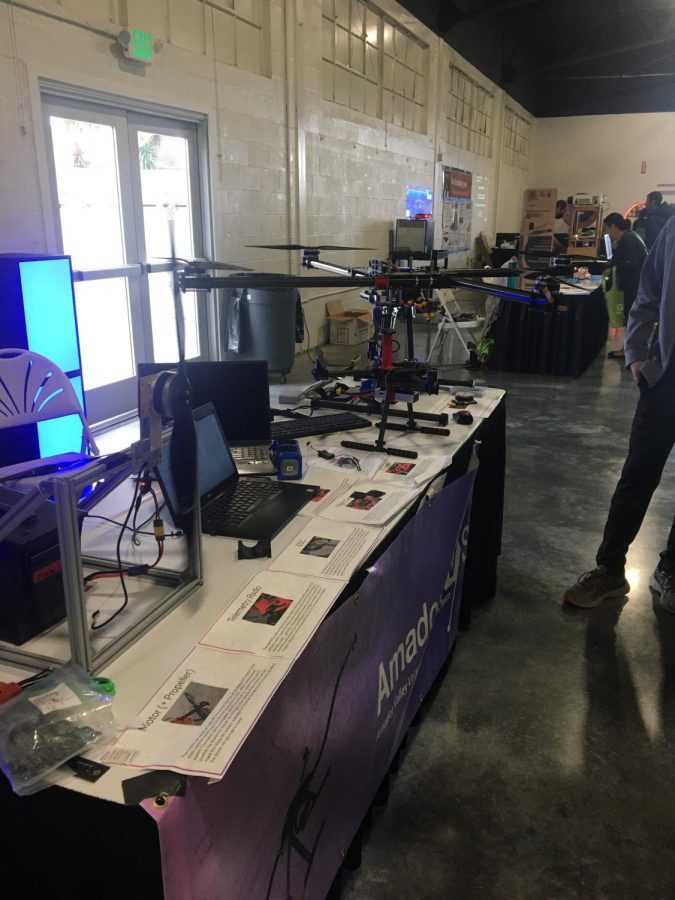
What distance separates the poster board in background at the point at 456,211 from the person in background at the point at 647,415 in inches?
294

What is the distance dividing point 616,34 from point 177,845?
14.5 m

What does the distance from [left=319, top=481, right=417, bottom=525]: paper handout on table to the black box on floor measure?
743 mm

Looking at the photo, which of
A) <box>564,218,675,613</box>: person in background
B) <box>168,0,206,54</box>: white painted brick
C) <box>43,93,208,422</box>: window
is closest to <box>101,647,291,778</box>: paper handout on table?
<box>564,218,675,613</box>: person in background

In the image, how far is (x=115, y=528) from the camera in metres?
1.74

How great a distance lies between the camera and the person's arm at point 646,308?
8.13 feet

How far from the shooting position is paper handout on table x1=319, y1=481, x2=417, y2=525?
1796 mm

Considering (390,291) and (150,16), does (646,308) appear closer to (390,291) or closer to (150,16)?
(390,291)

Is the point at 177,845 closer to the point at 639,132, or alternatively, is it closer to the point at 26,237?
the point at 26,237

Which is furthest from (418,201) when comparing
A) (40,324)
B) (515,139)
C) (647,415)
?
(647,415)

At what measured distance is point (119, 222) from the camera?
4.34 metres

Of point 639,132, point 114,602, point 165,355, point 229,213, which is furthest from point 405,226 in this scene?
point 639,132

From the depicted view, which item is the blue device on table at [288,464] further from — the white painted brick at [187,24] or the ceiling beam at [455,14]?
the ceiling beam at [455,14]

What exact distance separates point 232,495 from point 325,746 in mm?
749

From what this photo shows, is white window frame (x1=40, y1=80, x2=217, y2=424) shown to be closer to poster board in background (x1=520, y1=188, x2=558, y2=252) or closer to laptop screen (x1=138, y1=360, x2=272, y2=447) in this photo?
laptop screen (x1=138, y1=360, x2=272, y2=447)
